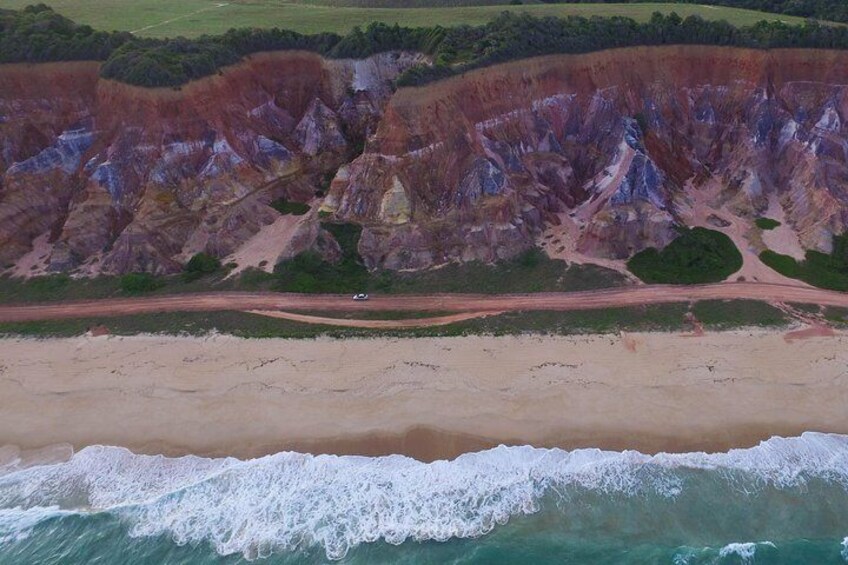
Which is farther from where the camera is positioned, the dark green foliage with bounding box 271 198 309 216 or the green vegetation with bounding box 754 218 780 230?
the dark green foliage with bounding box 271 198 309 216

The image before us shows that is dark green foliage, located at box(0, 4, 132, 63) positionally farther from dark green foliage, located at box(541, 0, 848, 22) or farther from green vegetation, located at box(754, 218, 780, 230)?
green vegetation, located at box(754, 218, 780, 230)

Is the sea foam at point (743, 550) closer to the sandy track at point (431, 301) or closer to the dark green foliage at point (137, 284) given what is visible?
the sandy track at point (431, 301)

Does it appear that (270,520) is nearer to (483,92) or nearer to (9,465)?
(9,465)

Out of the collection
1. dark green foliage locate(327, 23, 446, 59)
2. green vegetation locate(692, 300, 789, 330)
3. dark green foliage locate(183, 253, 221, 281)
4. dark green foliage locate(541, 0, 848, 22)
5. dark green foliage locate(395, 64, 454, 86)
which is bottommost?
dark green foliage locate(183, 253, 221, 281)

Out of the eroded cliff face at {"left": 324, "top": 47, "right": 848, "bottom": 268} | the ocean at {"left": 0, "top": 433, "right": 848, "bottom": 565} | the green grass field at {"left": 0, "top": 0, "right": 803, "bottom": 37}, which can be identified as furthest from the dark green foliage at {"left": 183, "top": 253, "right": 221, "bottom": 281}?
the green grass field at {"left": 0, "top": 0, "right": 803, "bottom": 37}

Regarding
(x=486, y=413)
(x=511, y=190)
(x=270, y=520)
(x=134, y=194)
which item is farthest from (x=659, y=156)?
(x=134, y=194)

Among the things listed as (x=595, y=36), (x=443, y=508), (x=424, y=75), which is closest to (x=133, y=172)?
(x=424, y=75)

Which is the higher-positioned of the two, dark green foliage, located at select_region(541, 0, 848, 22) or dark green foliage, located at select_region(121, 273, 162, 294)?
dark green foliage, located at select_region(541, 0, 848, 22)
